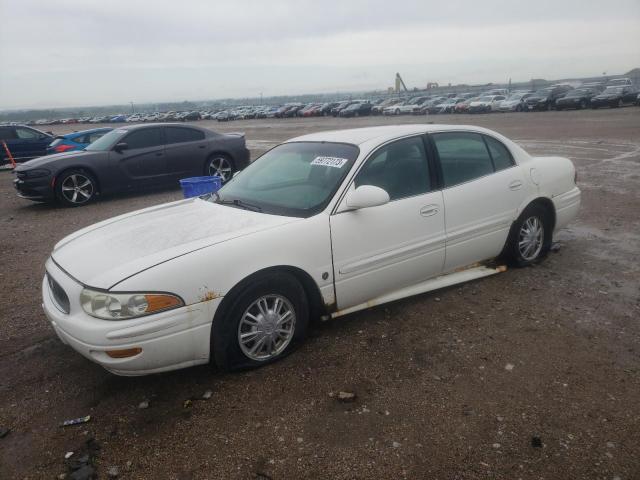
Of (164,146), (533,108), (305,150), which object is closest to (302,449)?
(305,150)

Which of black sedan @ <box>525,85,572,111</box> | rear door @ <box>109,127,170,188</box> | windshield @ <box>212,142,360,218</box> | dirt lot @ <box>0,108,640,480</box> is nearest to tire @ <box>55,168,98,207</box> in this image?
rear door @ <box>109,127,170,188</box>

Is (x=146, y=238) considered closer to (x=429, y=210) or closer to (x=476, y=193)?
(x=429, y=210)

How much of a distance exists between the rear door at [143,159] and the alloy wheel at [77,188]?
2.05ft

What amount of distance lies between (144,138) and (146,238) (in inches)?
277

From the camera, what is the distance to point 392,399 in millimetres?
2906

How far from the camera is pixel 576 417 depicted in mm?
2684

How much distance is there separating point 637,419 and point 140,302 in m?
2.86

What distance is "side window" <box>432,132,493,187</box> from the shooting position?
4102 mm

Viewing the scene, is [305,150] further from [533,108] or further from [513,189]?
[533,108]

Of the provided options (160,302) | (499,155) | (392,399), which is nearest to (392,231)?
(392,399)

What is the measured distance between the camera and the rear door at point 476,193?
406 cm

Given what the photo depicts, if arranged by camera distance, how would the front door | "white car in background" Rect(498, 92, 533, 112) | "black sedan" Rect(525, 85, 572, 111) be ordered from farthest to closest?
1. "white car in background" Rect(498, 92, 533, 112)
2. "black sedan" Rect(525, 85, 572, 111)
3. the front door

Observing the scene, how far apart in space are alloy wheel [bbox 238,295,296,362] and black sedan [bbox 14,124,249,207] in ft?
23.7

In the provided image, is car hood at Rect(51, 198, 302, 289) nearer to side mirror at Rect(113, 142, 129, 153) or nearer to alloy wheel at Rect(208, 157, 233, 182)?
side mirror at Rect(113, 142, 129, 153)
